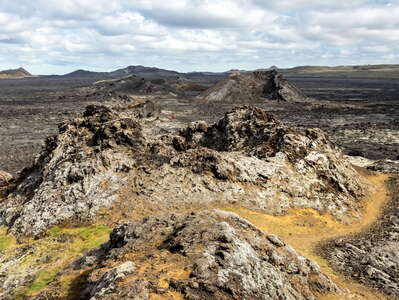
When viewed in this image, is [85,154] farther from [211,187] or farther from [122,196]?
[211,187]

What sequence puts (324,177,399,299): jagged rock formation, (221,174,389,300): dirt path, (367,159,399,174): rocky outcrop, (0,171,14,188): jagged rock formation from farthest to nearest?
1. (367,159,399,174): rocky outcrop
2. (0,171,14,188): jagged rock formation
3. (221,174,389,300): dirt path
4. (324,177,399,299): jagged rock formation

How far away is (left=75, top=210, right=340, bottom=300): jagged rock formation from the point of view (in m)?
12.4

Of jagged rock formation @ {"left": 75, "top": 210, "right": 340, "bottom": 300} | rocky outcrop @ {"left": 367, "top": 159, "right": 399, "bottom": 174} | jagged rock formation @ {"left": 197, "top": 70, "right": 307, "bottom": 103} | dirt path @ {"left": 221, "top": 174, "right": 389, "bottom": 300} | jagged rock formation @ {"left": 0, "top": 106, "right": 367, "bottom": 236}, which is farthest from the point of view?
jagged rock formation @ {"left": 197, "top": 70, "right": 307, "bottom": 103}

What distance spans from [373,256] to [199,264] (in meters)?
11.8

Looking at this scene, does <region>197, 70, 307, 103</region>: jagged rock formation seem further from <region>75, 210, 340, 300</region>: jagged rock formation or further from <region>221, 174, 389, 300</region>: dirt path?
<region>75, 210, 340, 300</region>: jagged rock formation

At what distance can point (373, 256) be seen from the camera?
20.4 m

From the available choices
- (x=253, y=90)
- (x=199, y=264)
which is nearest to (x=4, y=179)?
(x=199, y=264)

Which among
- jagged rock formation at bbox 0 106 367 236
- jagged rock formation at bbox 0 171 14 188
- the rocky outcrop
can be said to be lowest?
the rocky outcrop

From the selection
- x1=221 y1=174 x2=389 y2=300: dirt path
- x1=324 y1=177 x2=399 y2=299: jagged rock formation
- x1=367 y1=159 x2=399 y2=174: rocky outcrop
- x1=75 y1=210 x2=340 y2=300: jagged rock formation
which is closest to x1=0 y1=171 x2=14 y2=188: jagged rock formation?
x1=75 y1=210 x2=340 y2=300: jagged rock formation

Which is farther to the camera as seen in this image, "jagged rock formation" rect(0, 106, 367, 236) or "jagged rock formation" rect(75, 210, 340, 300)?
"jagged rock formation" rect(0, 106, 367, 236)

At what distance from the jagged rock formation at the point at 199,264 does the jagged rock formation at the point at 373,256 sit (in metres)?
3.59

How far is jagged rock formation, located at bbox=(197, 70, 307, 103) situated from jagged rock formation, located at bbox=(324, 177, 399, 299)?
10174 centimetres

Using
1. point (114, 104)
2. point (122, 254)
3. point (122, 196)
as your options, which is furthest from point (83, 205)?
point (114, 104)

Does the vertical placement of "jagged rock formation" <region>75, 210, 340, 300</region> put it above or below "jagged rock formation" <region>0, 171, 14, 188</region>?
above
